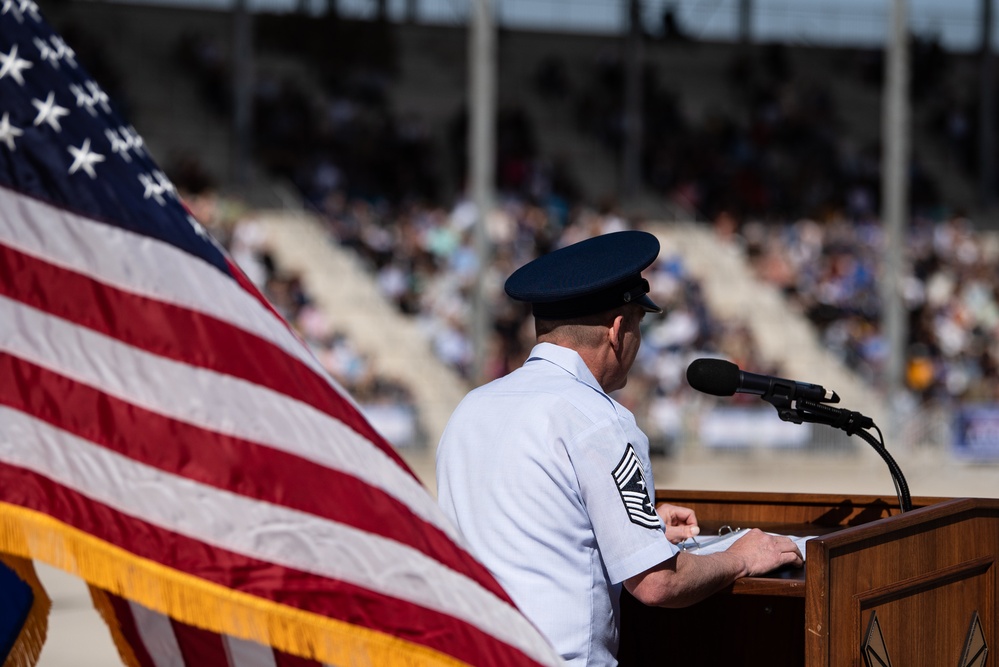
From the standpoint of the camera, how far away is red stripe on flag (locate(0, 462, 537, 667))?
233 centimetres

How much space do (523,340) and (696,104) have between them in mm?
11229

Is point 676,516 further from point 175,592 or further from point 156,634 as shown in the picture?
point 175,592

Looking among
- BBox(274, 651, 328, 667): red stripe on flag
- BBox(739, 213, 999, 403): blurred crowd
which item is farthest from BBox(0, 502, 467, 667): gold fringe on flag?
BBox(739, 213, 999, 403): blurred crowd

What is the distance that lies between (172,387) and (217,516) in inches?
9.0

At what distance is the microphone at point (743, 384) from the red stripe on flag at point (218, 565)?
1048 millimetres

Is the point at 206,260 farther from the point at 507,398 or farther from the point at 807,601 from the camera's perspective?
the point at 807,601

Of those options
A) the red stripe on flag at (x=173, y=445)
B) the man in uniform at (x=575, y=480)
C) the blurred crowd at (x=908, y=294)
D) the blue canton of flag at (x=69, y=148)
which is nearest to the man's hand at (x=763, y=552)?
the man in uniform at (x=575, y=480)

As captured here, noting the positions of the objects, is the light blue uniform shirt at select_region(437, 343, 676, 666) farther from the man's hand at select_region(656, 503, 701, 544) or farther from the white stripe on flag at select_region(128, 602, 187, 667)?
the white stripe on flag at select_region(128, 602, 187, 667)

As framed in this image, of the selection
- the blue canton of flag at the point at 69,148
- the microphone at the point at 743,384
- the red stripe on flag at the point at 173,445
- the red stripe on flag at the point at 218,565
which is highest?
the blue canton of flag at the point at 69,148

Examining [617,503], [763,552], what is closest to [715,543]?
[763,552]

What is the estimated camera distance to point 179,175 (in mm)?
21984

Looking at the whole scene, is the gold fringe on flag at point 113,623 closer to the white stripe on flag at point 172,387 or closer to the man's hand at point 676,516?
the white stripe on flag at point 172,387

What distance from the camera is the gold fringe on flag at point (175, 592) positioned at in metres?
2.29

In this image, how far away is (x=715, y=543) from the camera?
315 centimetres
